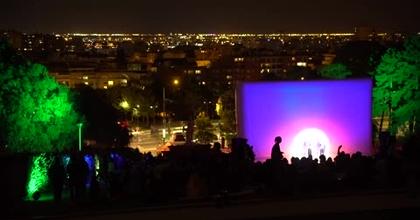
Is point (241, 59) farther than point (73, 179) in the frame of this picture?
Yes

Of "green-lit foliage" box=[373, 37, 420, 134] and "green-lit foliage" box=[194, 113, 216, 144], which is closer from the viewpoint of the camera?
"green-lit foliage" box=[373, 37, 420, 134]

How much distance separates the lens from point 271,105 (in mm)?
21156

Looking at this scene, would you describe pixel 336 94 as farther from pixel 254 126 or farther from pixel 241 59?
pixel 241 59

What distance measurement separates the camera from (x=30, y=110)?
2900 cm

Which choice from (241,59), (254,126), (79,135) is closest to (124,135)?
(79,135)

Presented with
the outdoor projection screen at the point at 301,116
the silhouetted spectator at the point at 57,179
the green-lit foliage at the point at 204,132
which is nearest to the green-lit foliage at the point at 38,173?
the silhouetted spectator at the point at 57,179

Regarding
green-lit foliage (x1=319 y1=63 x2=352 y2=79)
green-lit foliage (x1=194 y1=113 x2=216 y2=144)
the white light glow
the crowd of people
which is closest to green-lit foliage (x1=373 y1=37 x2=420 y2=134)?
green-lit foliage (x1=319 y1=63 x2=352 y2=79)

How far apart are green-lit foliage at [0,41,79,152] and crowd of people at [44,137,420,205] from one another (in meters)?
14.1

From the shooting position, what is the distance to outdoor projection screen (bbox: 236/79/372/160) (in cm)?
2098

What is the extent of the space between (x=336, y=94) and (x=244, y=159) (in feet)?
25.0

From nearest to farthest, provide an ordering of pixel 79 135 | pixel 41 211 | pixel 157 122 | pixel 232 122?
pixel 41 211
pixel 79 135
pixel 232 122
pixel 157 122

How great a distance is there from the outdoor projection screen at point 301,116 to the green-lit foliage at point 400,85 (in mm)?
10290

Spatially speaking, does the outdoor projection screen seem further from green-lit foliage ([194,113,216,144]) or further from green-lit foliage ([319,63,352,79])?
green-lit foliage ([194,113,216,144])

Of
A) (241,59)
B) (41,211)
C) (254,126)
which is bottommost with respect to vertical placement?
(41,211)
